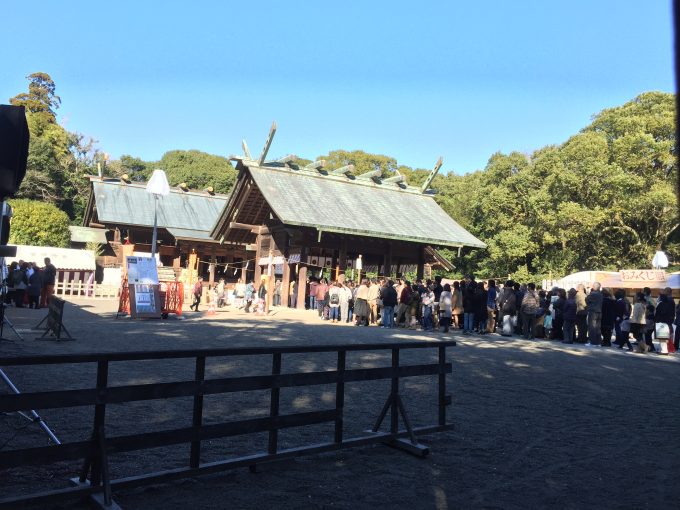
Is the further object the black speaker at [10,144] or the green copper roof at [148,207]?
the green copper roof at [148,207]

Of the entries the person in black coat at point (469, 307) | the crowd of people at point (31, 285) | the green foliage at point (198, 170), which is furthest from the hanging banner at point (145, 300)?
the green foliage at point (198, 170)

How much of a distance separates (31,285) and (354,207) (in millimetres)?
16252

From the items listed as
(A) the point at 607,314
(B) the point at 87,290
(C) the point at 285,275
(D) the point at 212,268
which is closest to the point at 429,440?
(A) the point at 607,314

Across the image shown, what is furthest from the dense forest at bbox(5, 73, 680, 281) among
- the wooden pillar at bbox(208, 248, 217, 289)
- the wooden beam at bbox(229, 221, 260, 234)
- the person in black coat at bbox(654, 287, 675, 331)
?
the wooden pillar at bbox(208, 248, 217, 289)

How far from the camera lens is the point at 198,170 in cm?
6228

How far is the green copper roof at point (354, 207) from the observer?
95.0ft

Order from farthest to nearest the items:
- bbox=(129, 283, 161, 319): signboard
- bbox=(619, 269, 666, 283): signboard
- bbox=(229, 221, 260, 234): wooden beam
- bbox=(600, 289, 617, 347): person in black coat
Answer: bbox=(229, 221, 260, 234): wooden beam
bbox=(619, 269, 666, 283): signboard
bbox=(129, 283, 161, 319): signboard
bbox=(600, 289, 617, 347): person in black coat

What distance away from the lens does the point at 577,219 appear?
3123 centimetres

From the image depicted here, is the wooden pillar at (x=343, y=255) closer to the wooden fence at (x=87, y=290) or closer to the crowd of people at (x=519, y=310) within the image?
the crowd of people at (x=519, y=310)

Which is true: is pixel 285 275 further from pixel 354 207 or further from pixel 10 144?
pixel 10 144

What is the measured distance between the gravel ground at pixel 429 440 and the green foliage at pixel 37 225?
30.1m

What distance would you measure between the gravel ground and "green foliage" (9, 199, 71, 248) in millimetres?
30073

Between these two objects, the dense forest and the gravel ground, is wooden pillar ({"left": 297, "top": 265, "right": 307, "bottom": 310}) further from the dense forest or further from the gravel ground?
the gravel ground

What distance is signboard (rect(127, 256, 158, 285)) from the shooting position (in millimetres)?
17688
